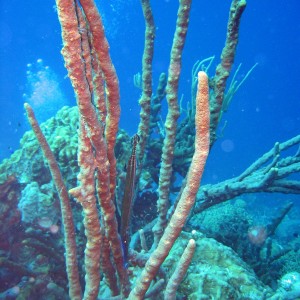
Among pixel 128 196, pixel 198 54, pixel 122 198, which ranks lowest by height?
pixel 128 196

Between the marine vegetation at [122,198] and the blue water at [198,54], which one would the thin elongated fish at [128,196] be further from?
the blue water at [198,54]

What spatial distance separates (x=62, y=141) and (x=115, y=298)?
3557 millimetres

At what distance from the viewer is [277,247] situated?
22.7ft

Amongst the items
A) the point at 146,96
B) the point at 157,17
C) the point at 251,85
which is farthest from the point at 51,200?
the point at 251,85

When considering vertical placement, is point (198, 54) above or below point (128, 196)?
above

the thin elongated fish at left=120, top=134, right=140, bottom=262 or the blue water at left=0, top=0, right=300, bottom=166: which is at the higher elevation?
the blue water at left=0, top=0, right=300, bottom=166

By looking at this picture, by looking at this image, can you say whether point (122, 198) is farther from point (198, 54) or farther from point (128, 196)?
point (198, 54)

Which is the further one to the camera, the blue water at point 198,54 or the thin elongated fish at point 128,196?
the blue water at point 198,54

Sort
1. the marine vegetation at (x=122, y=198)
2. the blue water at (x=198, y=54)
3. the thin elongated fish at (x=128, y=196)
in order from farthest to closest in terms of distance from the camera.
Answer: the blue water at (x=198, y=54), the thin elongated fish at (x=128, y=196), the marine vegetation at (x=122, y=198)

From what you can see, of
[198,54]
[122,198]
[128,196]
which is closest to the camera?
[128,196]

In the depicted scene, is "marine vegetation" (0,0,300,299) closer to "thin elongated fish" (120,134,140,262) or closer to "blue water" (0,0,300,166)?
"thin elongated fish" (120,134,140,262)

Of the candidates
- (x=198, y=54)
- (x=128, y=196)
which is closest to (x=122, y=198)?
(x=128, y=196)

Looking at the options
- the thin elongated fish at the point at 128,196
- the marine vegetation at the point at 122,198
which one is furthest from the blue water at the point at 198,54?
the thin elongated fish at the point at 128,196

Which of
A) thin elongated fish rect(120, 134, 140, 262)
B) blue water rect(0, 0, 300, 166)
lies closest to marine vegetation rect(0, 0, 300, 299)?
thin elongated fish rect(120, 134, 140, 262)
